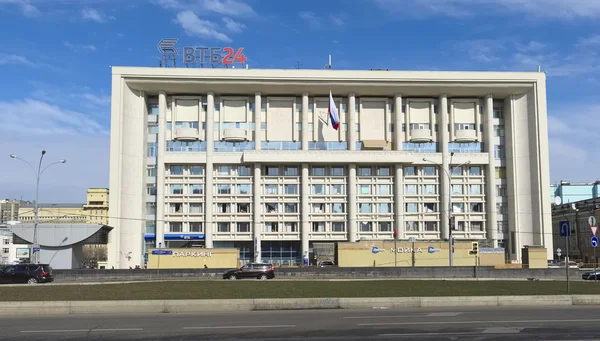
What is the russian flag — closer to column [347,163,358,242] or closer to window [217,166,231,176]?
column [347,163,358,242]

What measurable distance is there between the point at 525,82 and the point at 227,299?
228 ft

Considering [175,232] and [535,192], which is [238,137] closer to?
[175,232]

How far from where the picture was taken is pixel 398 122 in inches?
3219

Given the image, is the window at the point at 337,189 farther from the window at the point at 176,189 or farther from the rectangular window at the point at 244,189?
the window at the point at 176,189

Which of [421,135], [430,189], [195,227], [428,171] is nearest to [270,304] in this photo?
[195,227]

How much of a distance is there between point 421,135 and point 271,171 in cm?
2202

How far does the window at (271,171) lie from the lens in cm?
8112

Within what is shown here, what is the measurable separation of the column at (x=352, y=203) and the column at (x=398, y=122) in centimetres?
717

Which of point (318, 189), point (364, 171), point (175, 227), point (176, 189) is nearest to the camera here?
point (175, 227)

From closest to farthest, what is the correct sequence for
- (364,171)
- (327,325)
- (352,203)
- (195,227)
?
1. (327,325)
2. (352,203)
3. (195,227)
4. (364,171)

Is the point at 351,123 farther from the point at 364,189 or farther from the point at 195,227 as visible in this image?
the point at 195,227

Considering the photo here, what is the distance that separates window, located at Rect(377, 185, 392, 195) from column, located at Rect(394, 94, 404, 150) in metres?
5.71

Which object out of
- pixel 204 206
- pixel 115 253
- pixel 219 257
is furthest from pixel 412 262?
pixel 115 253

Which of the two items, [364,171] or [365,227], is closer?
[365,227]
